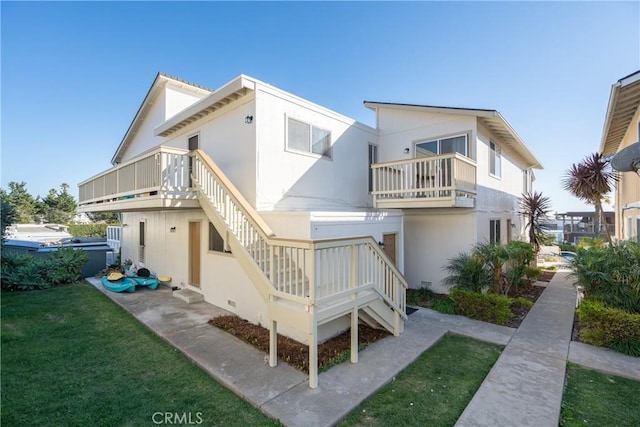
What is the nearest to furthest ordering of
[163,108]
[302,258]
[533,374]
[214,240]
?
[533,374], [302,258], [214,240], [163,108]

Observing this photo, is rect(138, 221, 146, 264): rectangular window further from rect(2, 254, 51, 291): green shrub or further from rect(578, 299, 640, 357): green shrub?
rect(578, 299, 640, 357): green shrub

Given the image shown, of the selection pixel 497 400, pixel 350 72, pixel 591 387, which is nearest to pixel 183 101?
pixel 350 72

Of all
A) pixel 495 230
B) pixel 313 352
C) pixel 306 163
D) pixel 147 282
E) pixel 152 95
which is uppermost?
pixel 152 95

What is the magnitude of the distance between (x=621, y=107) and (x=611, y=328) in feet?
23.4

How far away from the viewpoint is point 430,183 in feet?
26.2

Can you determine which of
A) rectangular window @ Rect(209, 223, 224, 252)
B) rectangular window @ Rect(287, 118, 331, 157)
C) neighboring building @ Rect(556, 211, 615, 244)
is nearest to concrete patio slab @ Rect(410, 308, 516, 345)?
rectangular window @ Rect(287, 118, 331, 157)

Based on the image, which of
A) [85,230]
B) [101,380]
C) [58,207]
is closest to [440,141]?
[101,380]

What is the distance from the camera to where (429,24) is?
29.5 ft

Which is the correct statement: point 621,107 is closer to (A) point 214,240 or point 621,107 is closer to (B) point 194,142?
(A) point 214,240

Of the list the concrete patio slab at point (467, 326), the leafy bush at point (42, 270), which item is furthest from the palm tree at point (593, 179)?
the leafy bush at point (42, 270)

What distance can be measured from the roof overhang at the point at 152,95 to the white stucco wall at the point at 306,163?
731 centimetres

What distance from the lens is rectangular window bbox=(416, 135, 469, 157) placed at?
29.3ft

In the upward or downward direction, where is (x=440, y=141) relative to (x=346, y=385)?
upward
